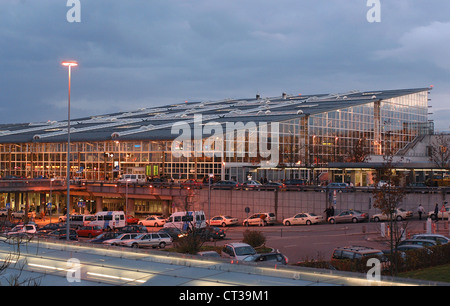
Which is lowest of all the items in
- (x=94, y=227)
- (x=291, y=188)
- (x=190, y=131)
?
(x=94, y=227)

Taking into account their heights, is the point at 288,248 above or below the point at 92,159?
below

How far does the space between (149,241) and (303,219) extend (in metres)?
17.6

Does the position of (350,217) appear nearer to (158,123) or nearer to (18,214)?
(158,123)

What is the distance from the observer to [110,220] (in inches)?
2115

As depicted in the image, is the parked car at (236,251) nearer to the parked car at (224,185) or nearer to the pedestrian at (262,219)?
the pedestrian at (262,219)

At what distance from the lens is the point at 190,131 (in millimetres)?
69875

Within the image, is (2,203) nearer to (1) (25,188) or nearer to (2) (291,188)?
(1) (25,188)

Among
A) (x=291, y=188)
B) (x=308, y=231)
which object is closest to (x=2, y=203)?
(x=291, y=188)

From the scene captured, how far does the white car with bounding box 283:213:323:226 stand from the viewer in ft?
161

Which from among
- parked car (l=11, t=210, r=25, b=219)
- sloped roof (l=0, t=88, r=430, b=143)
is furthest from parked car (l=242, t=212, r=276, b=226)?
parked car (l=11, t=210, r=25, b=219)

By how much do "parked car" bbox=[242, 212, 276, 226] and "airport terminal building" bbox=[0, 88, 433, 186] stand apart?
1390 cm

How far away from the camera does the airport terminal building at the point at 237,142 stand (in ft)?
219

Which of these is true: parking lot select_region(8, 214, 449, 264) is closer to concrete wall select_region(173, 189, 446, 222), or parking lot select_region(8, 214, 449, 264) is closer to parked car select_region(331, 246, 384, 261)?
concrete wall select_region(173, 189, 446, 222)

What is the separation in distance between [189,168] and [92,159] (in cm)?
1770
